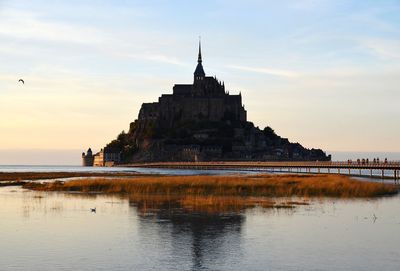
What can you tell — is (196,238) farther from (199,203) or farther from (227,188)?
(227,188)

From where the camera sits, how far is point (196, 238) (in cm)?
3494

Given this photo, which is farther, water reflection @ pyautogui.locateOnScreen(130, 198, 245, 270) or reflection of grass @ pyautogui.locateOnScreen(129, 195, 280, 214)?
reflection of grass @ pyautogui.locateOnScreen(129, 195, 280, 214)

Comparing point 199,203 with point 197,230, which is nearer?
point 197,230

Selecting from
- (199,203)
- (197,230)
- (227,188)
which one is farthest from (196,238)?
(227,188)

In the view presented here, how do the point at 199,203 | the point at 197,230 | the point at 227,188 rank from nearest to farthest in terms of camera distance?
1. the point at 197,230
2. the point at 199,203
3. the point at 227,188

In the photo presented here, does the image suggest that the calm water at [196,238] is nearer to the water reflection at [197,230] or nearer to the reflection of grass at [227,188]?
the water reflection at [197,230]

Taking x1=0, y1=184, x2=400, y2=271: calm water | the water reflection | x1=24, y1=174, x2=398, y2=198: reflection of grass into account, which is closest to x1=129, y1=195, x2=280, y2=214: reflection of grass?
the water reflection

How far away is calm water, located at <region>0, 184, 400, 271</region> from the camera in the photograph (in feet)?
93.4

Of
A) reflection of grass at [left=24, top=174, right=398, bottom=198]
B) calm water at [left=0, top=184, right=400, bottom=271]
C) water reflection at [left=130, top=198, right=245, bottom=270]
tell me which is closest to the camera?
calm water at [left=0, top=184, right=400, bottom=271]

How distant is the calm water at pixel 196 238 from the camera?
28.5m

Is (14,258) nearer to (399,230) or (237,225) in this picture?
(237,225)

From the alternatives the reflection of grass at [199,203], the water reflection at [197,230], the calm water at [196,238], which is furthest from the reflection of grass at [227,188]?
the water reflection at [197,230]

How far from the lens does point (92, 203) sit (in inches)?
2158

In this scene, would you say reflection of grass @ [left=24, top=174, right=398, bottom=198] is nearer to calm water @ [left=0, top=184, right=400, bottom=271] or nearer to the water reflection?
calm water @ [left=0, top=184, right=400, bottom=271]
